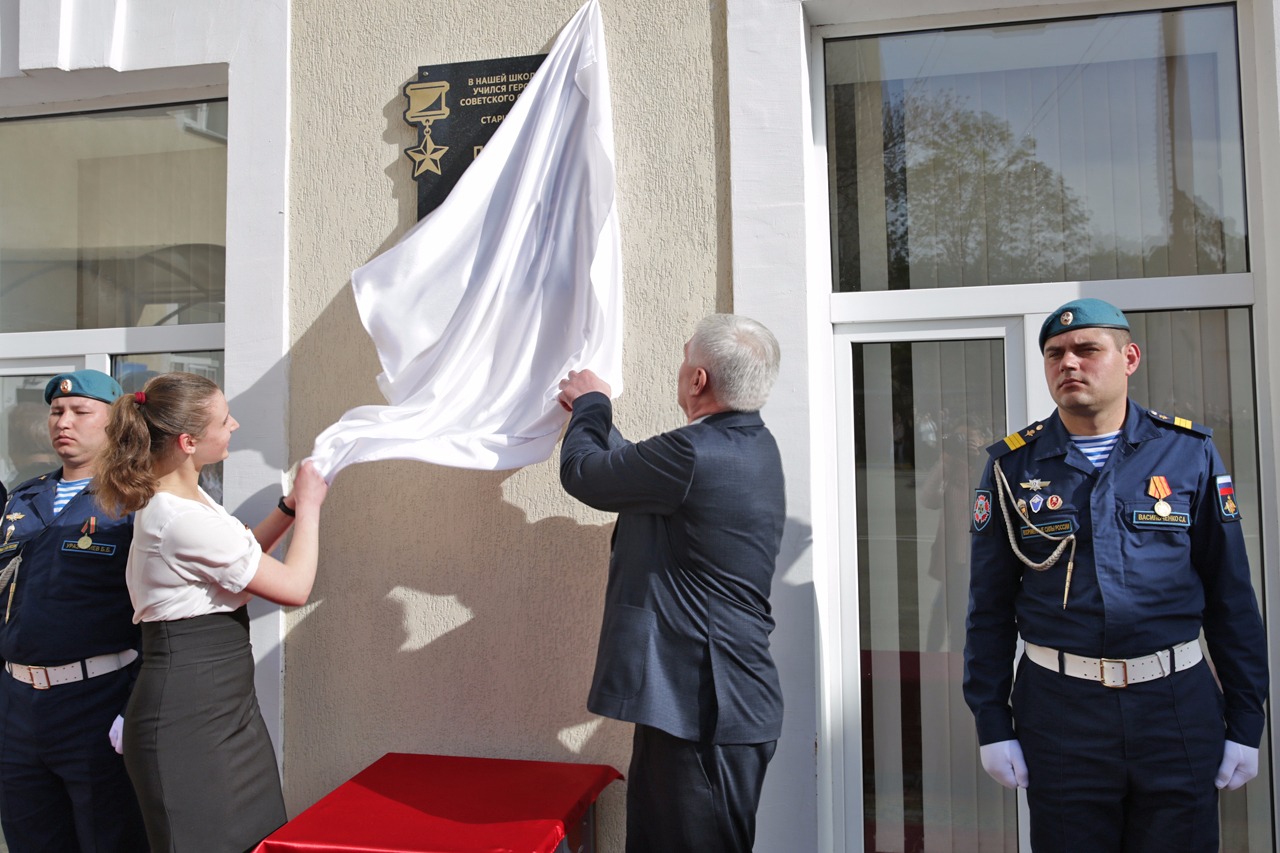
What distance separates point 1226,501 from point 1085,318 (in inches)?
20.7

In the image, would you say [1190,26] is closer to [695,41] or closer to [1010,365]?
[1010,365]

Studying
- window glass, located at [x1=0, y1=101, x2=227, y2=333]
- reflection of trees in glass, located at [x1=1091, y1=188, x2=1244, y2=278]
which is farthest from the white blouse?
reflection of trees in glass, located at [x1=1091, y1=188, x2=1244, y2=278]

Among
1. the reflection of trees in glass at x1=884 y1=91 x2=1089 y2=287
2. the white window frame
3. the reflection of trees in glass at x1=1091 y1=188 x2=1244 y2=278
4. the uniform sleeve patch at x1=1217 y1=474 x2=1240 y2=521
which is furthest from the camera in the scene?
the white window frame

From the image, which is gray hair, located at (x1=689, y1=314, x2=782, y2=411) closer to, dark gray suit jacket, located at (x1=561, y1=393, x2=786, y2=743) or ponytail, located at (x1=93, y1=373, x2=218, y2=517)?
dark gray suit jacket, located at (x1=561, y1=393, x2=786, y2=743)

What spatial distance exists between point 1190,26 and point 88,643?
3.65m

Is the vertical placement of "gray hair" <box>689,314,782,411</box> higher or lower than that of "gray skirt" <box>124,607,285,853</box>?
higher

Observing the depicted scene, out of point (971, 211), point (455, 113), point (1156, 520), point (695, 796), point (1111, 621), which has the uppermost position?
point (455, 113)

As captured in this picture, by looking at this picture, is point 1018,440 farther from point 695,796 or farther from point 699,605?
point 695,796

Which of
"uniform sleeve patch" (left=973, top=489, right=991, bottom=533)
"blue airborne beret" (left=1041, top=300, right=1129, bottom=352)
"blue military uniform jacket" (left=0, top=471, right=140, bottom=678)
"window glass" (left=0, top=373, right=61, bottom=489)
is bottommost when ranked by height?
"blue military uniform jacket" (left=0, top=471, right=140, bottom=678)

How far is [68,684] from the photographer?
267 cm

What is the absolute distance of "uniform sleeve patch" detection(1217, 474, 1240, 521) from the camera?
7.29ft

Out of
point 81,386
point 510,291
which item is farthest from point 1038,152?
point 81,386

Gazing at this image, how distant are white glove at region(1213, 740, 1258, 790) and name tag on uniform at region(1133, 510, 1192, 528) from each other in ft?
1.65

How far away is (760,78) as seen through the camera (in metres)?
2.83
